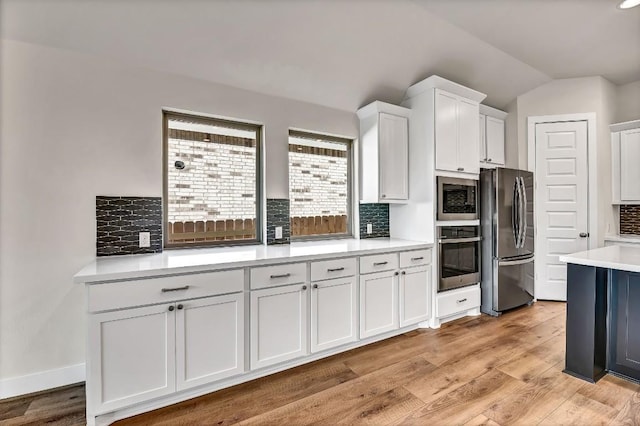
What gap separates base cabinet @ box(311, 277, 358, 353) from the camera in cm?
244

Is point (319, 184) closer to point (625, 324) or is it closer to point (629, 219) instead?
point (625, 324)

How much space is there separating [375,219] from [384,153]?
79 centimetres

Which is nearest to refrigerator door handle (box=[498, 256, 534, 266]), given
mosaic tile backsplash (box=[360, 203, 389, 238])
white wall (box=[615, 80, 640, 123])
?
mosaic tile backsplash (box=[360, 203, 389, 238])

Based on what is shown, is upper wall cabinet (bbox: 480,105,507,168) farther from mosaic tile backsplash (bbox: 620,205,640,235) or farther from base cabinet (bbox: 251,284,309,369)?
base cabinet (bbox: 251,284,309,369)

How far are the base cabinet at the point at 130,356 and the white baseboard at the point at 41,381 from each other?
0.69 metres

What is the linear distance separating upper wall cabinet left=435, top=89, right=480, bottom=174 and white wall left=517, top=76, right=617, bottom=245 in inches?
47.6

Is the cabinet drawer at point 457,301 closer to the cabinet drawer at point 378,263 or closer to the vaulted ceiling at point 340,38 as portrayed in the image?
the cabinet drawer at point 378,263

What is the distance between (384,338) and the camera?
2.92 m

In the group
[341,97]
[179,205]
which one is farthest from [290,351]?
[341,97]

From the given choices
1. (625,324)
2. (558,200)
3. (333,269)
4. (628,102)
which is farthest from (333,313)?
(628,102)

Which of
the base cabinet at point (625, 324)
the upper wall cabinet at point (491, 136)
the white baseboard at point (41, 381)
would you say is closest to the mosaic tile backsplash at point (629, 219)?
the upper wall cabinet at point (491, 136)

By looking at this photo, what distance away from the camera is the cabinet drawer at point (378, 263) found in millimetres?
2701

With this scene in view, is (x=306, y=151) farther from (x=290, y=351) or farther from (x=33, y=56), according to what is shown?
(x=33, y=56)

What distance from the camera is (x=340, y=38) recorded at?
2.71m
